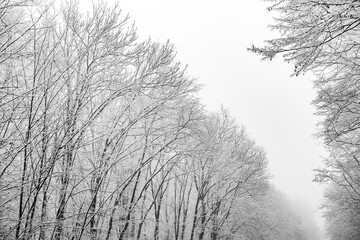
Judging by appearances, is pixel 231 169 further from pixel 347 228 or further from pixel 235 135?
pixel 347 228

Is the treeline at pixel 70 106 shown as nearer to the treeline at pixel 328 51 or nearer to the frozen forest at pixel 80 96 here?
the frozen forest at pixel 80 96

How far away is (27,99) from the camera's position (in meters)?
4.67

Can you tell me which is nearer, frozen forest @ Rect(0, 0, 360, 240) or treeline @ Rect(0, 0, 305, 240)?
frozen forest @ Rect(0, 0, 360, 240)

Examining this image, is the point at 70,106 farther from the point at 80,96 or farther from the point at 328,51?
the point at 328,51

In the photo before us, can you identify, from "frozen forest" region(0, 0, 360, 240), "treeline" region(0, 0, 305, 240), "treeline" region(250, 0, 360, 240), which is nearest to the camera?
"treeline" region(250, 0, 360, 240)

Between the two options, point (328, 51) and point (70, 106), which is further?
point (328, 51)

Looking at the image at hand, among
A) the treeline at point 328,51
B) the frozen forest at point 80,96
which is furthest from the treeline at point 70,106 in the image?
the treeline at point 328,51

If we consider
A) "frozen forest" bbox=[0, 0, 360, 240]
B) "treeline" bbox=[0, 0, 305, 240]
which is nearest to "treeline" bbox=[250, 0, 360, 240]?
"frozen forest" bbox=[0, 0, 360, 240]

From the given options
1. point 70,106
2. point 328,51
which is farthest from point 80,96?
point 328,51

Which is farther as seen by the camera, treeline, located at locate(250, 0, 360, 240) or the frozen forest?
the frozen forest

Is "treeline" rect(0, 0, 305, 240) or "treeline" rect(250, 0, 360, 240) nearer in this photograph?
"treeline" rect(250, 0, 360, 240)

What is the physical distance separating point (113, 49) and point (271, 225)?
21.5 metres

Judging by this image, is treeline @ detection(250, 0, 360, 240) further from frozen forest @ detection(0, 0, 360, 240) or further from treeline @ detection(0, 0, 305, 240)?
treeline @ detection(0, 0, 305, 240)

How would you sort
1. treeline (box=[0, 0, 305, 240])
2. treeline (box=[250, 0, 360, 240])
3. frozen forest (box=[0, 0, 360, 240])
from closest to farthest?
treeline (box=[250, 0, 360, 240]) < frozen forest (box=[0, 0, 360, 240]) < treeline (box=[0, 0, 305, 240])
